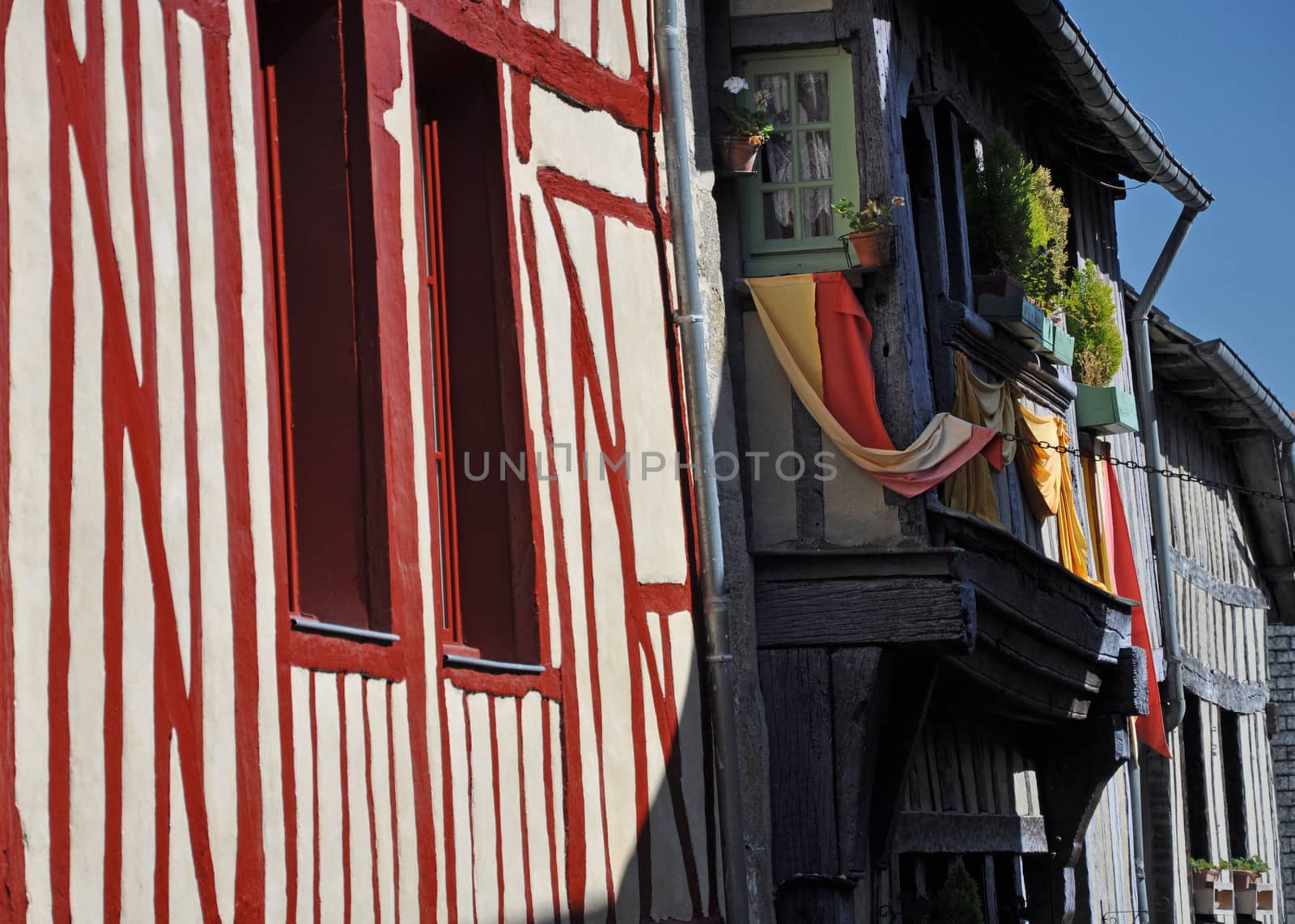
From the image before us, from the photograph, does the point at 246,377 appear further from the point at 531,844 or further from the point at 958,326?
the point at 958,326

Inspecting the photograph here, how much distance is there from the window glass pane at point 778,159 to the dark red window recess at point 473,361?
7.56ft

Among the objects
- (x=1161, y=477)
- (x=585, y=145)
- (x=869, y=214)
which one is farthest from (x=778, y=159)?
(x=1161, y=477)

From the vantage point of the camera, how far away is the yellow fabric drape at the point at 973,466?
8984 mm

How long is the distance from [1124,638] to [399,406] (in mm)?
5992

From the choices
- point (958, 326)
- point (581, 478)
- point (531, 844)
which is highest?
point (958, 326)

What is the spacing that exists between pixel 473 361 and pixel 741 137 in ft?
7.35

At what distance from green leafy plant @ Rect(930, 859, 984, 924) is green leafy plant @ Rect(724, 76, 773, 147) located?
341cm

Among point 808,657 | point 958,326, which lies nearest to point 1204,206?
point 958,326

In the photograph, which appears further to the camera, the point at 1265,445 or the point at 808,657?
the point at 1265,445

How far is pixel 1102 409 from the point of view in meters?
11.4

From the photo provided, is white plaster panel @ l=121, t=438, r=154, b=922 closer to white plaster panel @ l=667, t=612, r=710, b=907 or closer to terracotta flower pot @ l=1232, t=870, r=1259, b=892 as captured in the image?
white plaster panel @ l=667, t=612, r=710, b=907

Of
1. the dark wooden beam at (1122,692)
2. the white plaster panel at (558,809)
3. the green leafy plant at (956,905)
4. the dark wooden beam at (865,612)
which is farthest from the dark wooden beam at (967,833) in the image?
the white plaster panel at (558,809)

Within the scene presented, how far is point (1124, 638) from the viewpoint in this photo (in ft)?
34.9

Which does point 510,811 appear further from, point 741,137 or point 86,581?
point 741,137
